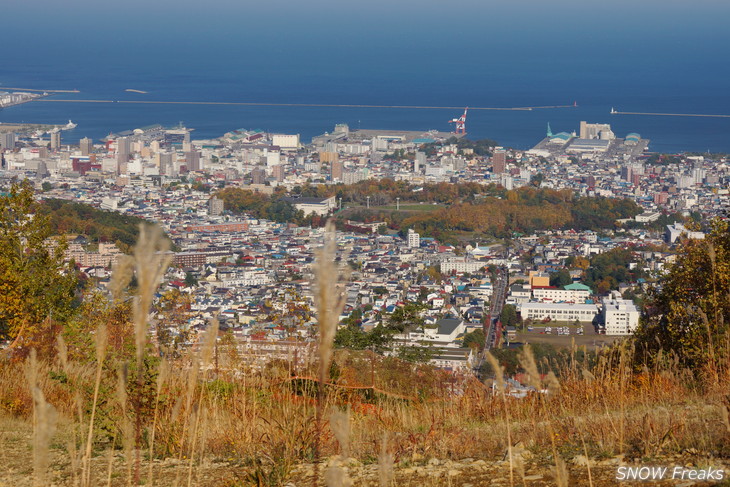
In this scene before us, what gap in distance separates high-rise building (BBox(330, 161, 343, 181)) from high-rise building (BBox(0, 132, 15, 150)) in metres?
8.76

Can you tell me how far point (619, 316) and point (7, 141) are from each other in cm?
1917

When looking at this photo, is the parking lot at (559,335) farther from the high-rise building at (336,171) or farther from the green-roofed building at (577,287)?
the high-rise building at (336,171)

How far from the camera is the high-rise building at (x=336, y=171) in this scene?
22.1m

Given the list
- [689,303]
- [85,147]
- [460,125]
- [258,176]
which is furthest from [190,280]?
[460,125]

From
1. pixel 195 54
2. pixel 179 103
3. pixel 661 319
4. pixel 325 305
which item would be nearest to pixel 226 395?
pixel 325 305

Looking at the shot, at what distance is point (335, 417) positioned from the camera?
34.9 inches

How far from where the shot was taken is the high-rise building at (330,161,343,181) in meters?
22.1

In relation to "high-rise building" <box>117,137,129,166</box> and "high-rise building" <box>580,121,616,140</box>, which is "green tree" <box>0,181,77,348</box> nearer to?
"high-rise building" <box>117,137,129,166</box>

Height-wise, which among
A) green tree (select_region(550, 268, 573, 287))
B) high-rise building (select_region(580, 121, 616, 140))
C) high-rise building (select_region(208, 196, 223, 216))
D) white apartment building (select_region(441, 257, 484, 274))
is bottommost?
green tree (select_region(550, 268, 573, 287))

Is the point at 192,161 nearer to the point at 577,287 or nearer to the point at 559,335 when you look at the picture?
the point at 577,287

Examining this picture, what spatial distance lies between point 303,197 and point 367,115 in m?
14.5

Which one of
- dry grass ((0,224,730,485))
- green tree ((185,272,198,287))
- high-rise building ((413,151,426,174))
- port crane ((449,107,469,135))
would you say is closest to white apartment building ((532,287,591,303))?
green tree ((185,272,198,287))

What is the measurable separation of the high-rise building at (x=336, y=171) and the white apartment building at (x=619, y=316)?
1150cm

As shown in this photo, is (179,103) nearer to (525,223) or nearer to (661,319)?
(525,223)
